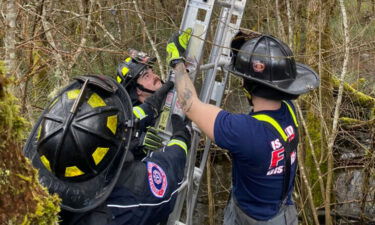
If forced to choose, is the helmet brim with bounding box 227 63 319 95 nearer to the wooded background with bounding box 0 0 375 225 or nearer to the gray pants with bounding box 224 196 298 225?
the wooded background with bounding box 0 0 375 225

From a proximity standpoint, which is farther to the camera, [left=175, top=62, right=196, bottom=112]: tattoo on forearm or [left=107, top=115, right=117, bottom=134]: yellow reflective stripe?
[left=175, top=62, right=196, bottom=112]: tattoo on forearm

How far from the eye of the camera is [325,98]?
4.54 meters

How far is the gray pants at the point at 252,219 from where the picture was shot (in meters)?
2.51

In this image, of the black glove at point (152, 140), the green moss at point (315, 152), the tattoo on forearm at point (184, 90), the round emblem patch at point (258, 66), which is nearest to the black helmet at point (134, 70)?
the black glove at point (152, 140)

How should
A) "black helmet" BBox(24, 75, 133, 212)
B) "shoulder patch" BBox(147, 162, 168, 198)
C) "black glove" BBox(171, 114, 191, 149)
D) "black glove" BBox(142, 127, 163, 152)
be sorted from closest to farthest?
"black helmet" BBox(24, 75, 133, 212) < "shoulder patch" BBox(147, 162, 168, 198) < "black glove" BBox(171, 114, 191, 149) < "black glove" BBox(142, 127, 163, 152)

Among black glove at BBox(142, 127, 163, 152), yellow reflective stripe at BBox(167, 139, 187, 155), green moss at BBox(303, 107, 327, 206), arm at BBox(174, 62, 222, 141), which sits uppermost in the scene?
arm at BBox(174, 62, 222, 141)

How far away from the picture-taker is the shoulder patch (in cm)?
213

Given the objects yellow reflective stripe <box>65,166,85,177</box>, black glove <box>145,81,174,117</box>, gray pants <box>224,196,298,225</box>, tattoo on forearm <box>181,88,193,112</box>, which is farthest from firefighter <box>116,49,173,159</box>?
yellow reflective stripe <box>65,166,85,177</box>

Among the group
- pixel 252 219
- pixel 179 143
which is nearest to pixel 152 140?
pixel 179 143

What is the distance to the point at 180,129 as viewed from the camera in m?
2.81

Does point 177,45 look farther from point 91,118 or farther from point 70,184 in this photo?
point 70,184

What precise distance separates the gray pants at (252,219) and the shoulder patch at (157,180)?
2.10 ft

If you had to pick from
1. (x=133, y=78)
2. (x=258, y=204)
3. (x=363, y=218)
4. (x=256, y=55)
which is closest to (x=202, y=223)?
(x=363, y=218)

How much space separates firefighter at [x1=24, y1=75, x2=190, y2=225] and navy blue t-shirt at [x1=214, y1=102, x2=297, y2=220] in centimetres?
47
